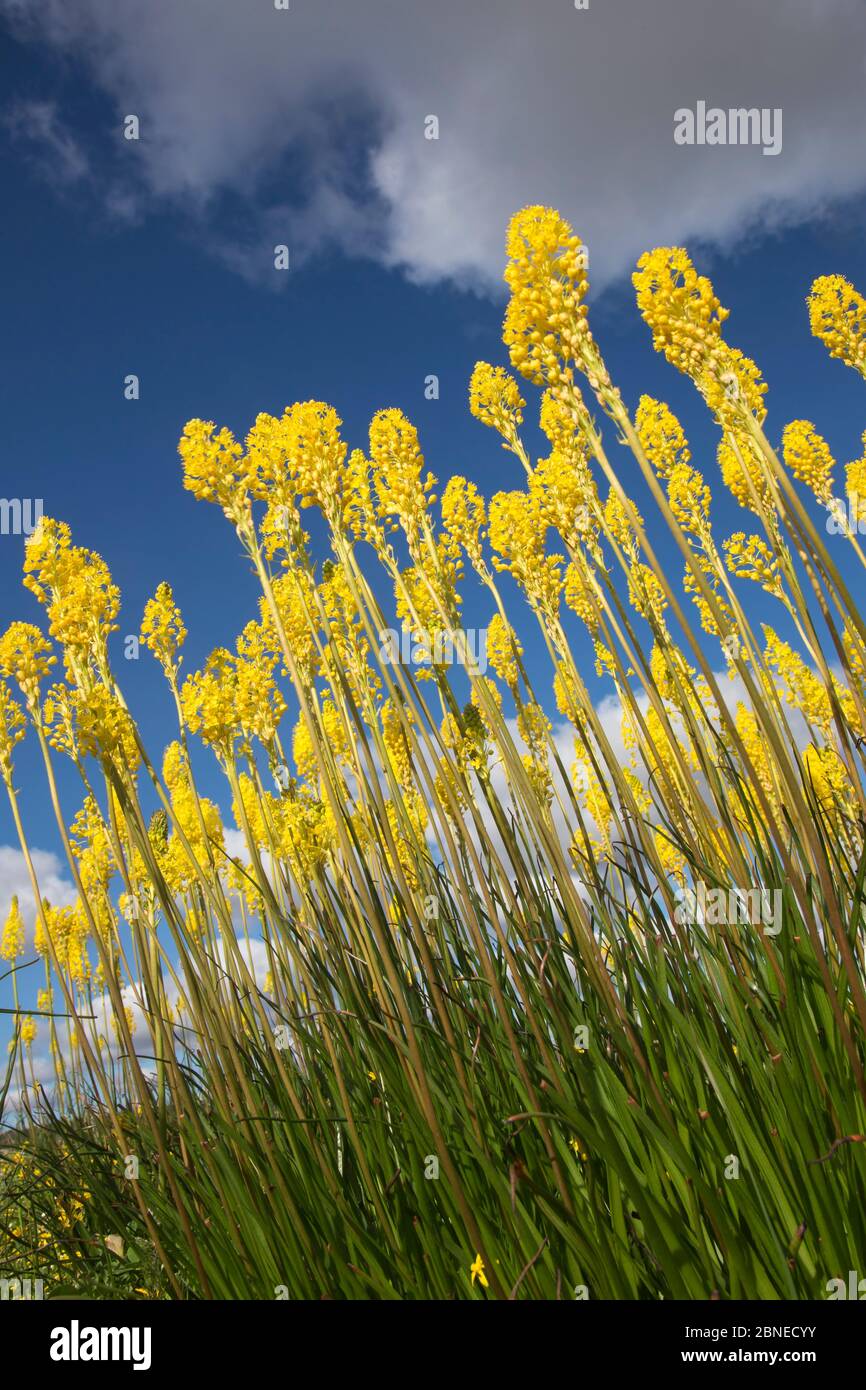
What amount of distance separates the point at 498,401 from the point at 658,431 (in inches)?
144

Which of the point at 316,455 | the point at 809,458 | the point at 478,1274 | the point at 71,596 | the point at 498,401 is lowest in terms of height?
the point at 478,1274

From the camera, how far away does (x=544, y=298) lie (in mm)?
2783

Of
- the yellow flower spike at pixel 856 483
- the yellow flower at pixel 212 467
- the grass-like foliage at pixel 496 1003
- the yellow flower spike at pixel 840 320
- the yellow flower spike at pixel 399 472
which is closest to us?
the grass-like foliage at pixel 496 1003

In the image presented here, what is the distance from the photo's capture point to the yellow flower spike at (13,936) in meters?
12.7

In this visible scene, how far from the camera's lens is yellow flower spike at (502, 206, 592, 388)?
2758mm

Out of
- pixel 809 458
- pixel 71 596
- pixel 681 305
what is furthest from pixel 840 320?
pixel 71 596

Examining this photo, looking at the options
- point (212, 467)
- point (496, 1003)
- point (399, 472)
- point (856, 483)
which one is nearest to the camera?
point (496, 1003)

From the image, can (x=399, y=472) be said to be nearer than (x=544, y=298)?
No

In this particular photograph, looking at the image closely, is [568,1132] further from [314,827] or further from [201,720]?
[201,720]

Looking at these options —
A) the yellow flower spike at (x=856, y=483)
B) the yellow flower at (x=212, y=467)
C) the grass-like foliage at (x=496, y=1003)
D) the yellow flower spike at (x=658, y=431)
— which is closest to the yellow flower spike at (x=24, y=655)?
the grass-like foliage at (x=496, y=1003)

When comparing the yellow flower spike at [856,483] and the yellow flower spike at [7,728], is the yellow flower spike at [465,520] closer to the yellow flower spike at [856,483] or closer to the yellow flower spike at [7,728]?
the yellow flower spike at [7,728]

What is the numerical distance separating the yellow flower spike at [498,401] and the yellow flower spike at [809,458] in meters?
5.15

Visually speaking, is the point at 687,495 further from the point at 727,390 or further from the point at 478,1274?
the point at 478,1274
